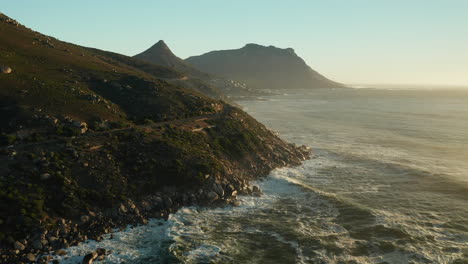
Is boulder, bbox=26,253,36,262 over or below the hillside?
below

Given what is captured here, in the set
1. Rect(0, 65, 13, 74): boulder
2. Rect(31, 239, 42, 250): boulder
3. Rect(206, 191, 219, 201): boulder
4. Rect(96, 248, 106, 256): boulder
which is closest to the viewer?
Rect(96, 248, 106, 256): boulder

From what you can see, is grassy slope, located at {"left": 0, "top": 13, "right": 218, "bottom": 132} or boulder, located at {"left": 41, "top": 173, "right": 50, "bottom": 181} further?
grassy slope, located at {"left": 0, "top": 13, "right": 218, "bottom": 132}

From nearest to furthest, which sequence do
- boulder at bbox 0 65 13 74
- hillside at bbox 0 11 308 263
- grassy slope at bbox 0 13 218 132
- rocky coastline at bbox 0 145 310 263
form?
rocky coastline at bbox 0 145 310 263, hillside at bbox 0 11 308 263, grassy slope at bbox 0 13 218 132, boulder at bbox 0 65 13 74

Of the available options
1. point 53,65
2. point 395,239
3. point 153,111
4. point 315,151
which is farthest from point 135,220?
point 53,65

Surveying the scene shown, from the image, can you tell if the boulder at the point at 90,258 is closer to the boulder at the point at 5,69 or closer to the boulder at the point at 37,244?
the boulder at the point at 37,244

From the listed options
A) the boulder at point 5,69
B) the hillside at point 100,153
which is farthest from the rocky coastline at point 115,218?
the boulder at point 5,69

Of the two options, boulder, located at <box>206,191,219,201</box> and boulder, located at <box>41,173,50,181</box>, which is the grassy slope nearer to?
boulder, located at <box>41,173,50,181</box>

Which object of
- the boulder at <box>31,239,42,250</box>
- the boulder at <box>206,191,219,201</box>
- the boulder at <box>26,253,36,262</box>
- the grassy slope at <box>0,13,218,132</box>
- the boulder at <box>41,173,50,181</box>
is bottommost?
the boulder at <box>26,253,36,262</box>

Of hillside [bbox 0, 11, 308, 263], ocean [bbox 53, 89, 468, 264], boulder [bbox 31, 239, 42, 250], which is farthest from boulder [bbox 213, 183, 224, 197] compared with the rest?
boulder [bbox 31, 239, 42, 250]

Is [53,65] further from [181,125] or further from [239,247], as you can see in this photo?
[239,247]
